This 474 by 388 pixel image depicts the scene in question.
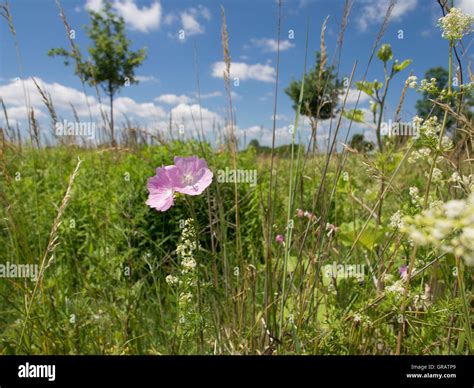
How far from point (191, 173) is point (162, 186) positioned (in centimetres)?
7

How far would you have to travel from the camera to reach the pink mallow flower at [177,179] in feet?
2.63

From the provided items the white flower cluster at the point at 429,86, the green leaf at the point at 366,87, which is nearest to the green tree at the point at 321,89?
the green leaf at the point at 366,87

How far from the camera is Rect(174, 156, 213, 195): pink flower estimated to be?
2.65 ft

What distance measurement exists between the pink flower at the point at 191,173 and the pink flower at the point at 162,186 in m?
0.01

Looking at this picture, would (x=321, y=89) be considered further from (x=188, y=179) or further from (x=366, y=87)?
(x=188, y=179)

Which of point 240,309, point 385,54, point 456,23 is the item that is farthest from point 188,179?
point 385,54

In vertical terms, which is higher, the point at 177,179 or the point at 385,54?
the point at 385,54

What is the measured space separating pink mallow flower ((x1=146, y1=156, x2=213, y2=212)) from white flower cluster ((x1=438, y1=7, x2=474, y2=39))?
52 centimetres

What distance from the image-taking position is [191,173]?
823 mm

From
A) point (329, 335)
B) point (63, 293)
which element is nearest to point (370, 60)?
point (329, 335)

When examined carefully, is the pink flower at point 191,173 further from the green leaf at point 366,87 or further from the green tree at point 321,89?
the green leaf at point 366,87

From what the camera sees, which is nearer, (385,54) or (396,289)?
(396,289)
